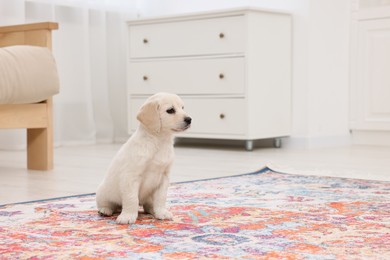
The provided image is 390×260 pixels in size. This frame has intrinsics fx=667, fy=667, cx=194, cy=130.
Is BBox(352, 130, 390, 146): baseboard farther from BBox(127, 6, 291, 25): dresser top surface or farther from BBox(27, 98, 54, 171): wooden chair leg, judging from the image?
BBox(27, 98, 54, 171): wooden chair leg

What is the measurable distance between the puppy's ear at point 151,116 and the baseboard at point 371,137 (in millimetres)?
2874

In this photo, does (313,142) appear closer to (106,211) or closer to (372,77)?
(372,77)

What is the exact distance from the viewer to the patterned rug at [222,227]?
138cm

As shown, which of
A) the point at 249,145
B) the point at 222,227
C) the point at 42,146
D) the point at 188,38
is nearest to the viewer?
the point at 222,227

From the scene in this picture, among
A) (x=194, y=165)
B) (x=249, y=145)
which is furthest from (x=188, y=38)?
(x=194, y=165)

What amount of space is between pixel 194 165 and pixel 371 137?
1640mm

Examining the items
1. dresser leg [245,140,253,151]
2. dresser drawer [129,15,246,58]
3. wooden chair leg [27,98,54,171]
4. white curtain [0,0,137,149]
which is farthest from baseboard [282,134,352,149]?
wooden chair leg [27,98,54,171]

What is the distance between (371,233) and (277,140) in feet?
8.54

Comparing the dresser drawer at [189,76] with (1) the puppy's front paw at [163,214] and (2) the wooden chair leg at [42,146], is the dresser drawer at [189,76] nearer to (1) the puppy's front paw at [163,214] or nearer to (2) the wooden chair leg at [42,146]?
(2) the wooden chair leg at [42,146]

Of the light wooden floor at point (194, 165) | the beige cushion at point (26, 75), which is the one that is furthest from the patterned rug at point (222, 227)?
the beige cushion at point (26, 75)

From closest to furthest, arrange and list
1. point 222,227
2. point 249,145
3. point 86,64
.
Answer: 1. point 222,227
2. point 249,145
3. point 86,64

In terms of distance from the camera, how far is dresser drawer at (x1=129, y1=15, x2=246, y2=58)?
12.8 feet

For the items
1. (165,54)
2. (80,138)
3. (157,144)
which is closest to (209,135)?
(165,54)

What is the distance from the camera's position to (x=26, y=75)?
9.19ft
